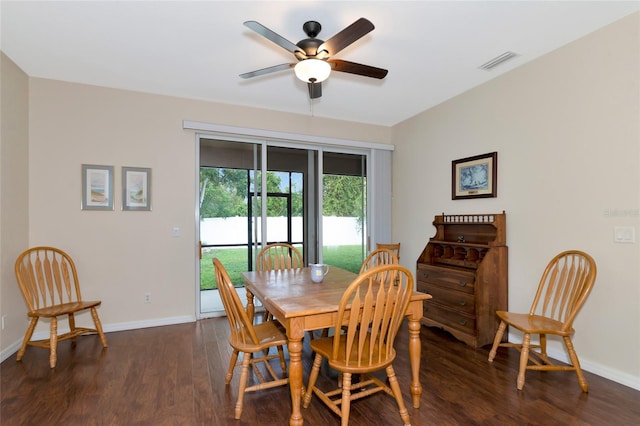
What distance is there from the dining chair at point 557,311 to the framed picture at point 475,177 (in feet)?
3.07

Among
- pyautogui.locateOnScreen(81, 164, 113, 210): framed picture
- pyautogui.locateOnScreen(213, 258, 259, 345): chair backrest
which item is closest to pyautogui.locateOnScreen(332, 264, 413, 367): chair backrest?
pyautogui.locateOnScreen(213, 258, 259, 345): chair backrest

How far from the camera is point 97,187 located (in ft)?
11.0

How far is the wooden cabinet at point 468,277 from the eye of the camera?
9.62ft

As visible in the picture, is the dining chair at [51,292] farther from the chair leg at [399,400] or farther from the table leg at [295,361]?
the chair leg at [399,400]

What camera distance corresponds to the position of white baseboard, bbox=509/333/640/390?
2248 millimetres

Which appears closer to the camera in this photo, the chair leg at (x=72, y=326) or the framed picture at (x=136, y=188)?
the chair leg at (x=72, y=326)

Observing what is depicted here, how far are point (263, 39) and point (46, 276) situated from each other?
2.95m

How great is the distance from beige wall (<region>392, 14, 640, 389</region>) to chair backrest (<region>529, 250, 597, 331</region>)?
0.12 metres

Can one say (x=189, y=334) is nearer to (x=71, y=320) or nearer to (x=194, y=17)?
(x=71, y=320)

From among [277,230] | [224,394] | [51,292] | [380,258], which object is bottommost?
[224,394]

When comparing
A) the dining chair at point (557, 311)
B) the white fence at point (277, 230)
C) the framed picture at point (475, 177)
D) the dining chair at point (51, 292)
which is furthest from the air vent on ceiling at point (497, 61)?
the dining chair at point (51, 292)

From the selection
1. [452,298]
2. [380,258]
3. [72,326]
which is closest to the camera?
[72,326]

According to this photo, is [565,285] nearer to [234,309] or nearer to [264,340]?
[264,340]

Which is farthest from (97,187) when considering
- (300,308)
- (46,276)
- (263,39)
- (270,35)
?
(300,308)
